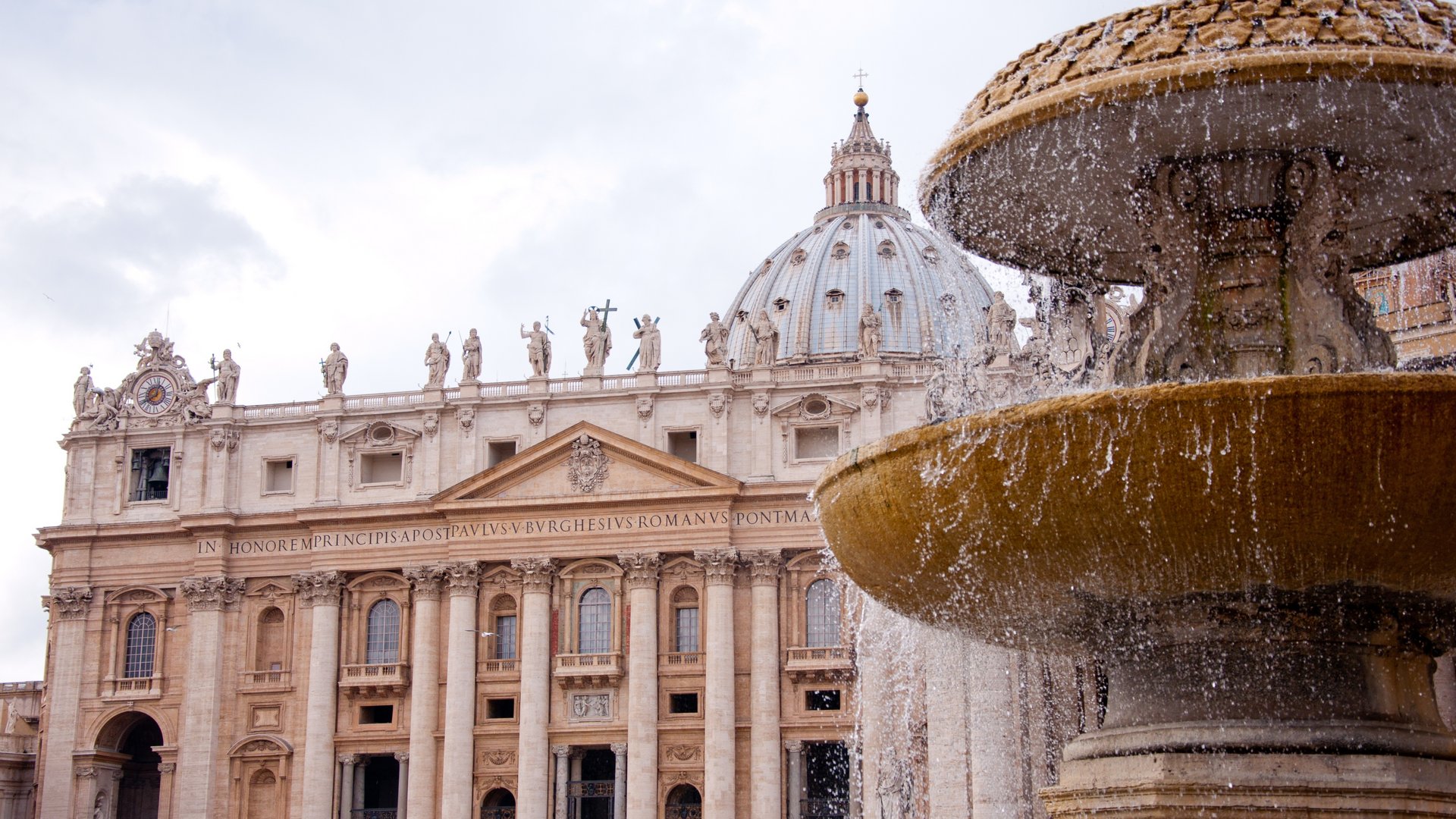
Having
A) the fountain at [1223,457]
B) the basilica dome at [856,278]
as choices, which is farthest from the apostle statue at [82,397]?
the fountain at [1223,457]

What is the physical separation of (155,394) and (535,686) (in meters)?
15.2

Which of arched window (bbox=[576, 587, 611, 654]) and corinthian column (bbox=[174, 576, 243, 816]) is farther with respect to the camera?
corinthian column (bbox=[174, 576, 243, 816])

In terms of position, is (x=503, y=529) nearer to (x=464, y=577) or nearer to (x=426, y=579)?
(x=464, y=577)

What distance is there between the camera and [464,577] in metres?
48.9

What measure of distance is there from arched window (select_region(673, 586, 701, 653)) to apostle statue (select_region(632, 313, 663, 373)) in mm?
6333

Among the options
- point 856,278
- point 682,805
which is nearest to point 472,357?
point 682,805

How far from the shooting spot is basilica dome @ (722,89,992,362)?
3263 inches

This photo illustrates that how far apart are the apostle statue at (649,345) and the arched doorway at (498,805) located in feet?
39.0

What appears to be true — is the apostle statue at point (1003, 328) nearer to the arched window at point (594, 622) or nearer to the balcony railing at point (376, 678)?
the arched window at point (594, 622)

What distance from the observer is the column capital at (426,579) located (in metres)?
49.2

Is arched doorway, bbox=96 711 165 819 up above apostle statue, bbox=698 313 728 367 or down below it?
below

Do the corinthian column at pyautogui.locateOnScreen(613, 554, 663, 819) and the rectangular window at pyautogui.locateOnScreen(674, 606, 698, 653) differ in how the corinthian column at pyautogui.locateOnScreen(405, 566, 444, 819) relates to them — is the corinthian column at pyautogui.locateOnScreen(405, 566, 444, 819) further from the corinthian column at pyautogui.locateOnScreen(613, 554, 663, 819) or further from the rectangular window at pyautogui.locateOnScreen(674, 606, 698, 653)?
the rectangular window at pyautogui.locateOnScreen(674, 606, 698, 653)

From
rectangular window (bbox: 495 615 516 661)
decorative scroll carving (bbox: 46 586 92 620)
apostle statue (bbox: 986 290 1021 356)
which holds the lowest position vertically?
rectangular window (bbox: 495 615 516 661)

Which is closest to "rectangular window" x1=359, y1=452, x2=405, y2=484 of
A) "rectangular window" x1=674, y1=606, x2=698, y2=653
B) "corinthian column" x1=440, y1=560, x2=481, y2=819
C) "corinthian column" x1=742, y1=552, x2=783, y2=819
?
"corinthian column" x1=440, y1=560, x2=481, y2=819
